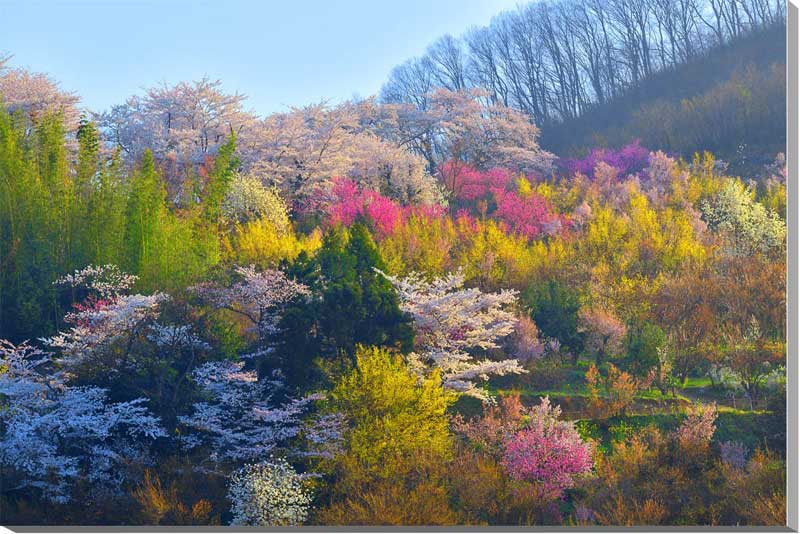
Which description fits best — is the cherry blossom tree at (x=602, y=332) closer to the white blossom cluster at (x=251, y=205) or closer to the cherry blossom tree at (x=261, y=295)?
the cherry blossom tree at (x=261, y=295)

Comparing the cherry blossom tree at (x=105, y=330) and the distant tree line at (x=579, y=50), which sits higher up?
the distant tree line at (x=579, y=50)

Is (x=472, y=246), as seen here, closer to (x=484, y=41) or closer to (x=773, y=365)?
(x=484, y=41)

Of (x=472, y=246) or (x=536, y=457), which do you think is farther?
(x=472, y=246)

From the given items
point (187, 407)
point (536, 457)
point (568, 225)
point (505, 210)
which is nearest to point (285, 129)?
point (505, 210)

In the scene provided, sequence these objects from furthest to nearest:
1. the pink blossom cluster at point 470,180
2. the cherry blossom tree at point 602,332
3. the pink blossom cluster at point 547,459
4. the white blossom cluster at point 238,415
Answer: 1. the pink blossom cluster at point 470,180
2. the cherry blossom tree at point 602,332
3. the white blossom cluster at point 238,415
4. the pink blossom cluster at point 547,459

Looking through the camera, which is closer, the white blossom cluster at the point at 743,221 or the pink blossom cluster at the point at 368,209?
the white blossom cluster at the point at 743,221

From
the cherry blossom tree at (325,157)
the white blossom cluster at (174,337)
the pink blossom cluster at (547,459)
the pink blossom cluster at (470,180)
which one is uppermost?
the cherry blossom tree at (325,157)

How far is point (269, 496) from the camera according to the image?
902 centimetres

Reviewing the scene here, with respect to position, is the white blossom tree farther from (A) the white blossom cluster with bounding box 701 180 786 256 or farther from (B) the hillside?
(B) the hillside

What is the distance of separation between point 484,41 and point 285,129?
7228 millimetres

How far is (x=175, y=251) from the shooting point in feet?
40.7

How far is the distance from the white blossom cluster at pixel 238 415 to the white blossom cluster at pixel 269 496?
0.55m

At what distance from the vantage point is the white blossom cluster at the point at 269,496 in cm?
888

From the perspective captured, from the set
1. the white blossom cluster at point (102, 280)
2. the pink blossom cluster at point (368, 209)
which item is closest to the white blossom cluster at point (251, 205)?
the pink blossom cluster at point (368, 209)
